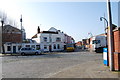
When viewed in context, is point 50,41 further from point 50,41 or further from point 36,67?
point 36,67

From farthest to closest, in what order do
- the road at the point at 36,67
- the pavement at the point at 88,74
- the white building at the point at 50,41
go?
1. the white building at the point at 50,41
2. the road at the point at 36,67
3. the pavement at the point at 88,74

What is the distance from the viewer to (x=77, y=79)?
9055mm

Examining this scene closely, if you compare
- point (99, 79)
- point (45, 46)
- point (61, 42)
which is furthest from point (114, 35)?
point (61, 42)

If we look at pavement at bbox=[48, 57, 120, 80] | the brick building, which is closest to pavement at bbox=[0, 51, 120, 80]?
pavement at bbox=[48, 57, 120, 80]

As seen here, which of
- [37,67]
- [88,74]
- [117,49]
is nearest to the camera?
[88,74]

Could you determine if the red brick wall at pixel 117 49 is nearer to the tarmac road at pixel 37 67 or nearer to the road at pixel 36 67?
the tarmac road at pixel 37 67

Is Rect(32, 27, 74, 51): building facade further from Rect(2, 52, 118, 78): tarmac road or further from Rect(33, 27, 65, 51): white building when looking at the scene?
Rect(2, 52, 118, 78): tarmac road

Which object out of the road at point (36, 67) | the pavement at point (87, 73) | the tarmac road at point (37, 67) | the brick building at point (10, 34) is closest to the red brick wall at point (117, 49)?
the pavement at point (87, 73)

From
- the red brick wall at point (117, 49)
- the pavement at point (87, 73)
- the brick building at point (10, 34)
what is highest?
the brick building at point (10, 34)

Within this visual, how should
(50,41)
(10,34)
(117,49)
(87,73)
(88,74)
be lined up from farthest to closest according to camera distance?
(50,41) → (10,34) → (117,49) → (87,73) → (88,74)

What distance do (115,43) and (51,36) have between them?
48.9 meters

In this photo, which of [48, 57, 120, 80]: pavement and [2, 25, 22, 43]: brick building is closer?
[48, 57, 120, 80]: pavement

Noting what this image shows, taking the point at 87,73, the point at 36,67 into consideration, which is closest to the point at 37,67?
the point at 36,67

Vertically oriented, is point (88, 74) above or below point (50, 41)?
below
